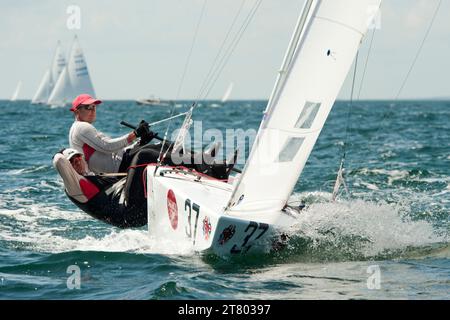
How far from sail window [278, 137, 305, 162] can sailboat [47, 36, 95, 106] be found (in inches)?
1994

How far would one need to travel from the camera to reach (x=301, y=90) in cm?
563

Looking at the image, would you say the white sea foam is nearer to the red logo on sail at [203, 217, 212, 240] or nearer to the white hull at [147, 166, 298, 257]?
the white hull at [147, 166, 298, 257]

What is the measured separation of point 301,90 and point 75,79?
→ 53099 mm

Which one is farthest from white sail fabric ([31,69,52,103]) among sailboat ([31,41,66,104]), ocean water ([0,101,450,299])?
ocean water ([0,101,450,299])

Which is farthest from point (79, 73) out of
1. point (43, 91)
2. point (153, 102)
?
point (153, 102)

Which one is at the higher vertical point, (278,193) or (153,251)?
(278,193)

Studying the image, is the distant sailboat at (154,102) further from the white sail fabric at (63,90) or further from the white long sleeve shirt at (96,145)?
the white long sleeve shirt at (96,145)

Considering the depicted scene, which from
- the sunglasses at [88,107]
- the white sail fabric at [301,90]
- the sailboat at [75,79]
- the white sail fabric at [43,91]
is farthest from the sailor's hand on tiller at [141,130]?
the white sail fabric at [43,91]

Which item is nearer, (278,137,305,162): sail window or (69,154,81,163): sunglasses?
(278,137,305,162): sail window

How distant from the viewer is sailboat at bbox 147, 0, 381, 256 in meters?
5.52

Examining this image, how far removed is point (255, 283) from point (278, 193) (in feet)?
3.38

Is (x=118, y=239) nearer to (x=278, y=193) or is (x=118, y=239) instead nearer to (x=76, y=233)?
(x=76, y=233)

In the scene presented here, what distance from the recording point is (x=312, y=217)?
5945 millimetres
